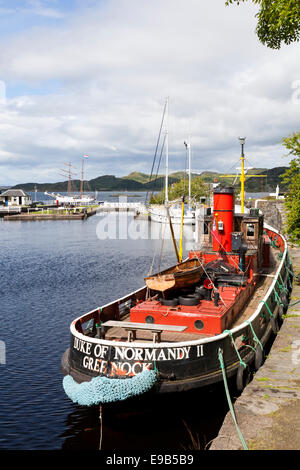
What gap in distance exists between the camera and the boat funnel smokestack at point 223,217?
1955 centimetres

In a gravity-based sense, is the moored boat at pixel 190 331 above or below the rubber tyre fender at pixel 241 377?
above

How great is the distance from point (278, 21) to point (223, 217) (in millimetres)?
8616

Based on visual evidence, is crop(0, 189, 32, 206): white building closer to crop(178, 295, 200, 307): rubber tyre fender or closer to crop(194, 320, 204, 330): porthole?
crop(178, 295, 200, 307): rubber tyre fender

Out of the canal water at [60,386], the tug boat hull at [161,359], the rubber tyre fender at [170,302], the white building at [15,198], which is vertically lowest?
the canal water at [60,386]

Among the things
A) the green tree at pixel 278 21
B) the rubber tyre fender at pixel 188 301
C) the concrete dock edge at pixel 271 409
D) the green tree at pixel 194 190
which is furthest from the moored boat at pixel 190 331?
the green tree at pixel 194 190

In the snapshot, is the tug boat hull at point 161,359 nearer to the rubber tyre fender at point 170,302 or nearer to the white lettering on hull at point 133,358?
the white lettering on hull at point 133,358

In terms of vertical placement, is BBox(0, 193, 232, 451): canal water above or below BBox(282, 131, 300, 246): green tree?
below

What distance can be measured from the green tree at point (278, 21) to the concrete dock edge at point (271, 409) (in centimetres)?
1223

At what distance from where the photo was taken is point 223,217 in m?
19.7

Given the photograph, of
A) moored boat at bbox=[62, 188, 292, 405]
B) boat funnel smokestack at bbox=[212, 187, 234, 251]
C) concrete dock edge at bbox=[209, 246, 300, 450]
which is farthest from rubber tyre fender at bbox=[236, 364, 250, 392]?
boat funnel smokestack at bbox=[212, 187, 234, 251]

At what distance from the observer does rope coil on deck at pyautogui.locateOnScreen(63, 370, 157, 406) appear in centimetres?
1089

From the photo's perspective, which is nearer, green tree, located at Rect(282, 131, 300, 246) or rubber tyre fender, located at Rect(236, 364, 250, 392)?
rubber tyre fender, located at Rect(236, 364, 250, 392)

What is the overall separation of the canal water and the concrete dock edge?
152cm
